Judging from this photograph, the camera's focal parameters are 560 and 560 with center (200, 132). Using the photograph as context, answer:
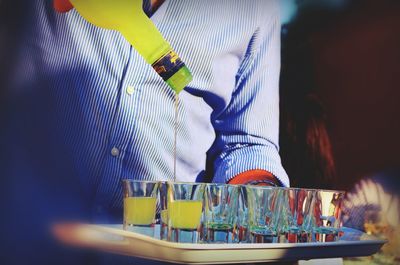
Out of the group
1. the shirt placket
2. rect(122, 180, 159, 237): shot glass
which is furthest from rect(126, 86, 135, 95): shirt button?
rect(122, 180, 159, 237): shot glass

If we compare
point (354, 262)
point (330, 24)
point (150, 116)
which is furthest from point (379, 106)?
point (150, 116)

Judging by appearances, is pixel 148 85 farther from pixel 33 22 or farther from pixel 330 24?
pixel 330 24

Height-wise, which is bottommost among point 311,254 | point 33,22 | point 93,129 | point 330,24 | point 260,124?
point 311,254

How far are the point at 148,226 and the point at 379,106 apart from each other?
96.4 inches

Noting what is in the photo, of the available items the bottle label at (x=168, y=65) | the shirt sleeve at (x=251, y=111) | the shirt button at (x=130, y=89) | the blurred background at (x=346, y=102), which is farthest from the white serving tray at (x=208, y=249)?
the blurred background at (x=346, y=102)

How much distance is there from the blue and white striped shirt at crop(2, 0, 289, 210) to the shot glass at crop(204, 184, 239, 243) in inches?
17.4

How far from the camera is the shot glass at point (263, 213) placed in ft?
3.50

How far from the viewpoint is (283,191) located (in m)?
1.11

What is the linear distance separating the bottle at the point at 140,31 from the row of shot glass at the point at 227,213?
0.24 m

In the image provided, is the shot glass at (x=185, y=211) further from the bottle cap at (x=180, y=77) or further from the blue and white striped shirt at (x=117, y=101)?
the blue and white striped shirt at (x=117, y=101)

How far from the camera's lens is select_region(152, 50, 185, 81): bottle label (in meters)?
1.14

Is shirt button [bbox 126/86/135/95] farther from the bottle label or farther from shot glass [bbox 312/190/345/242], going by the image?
shot glass [bbox 312/190/345/242]

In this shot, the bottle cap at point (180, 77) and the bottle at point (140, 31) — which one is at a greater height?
the bottle at point (140, 31)

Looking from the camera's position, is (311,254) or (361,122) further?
(361,122)
